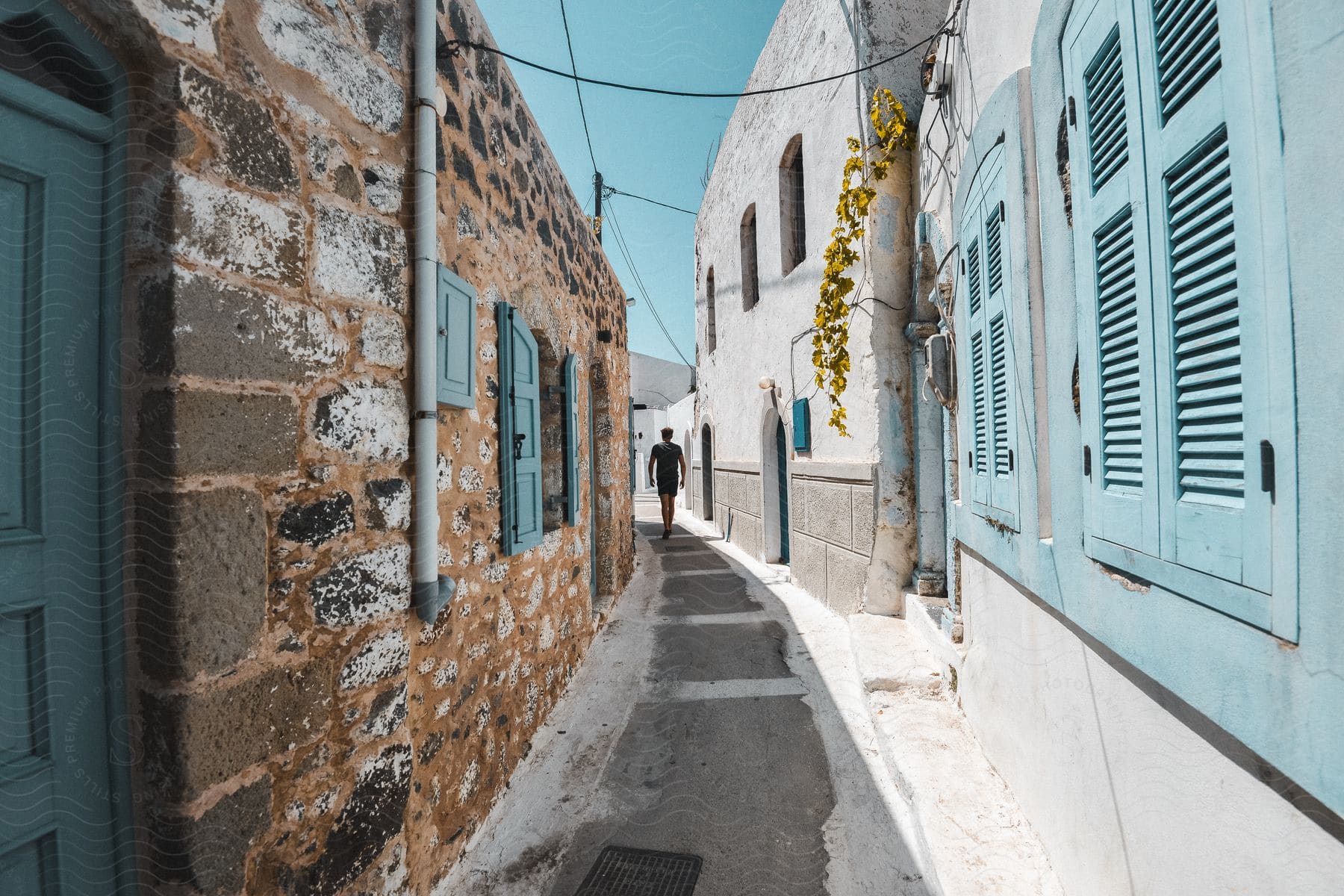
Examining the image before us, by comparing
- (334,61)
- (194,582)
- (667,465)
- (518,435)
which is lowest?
(194,582)

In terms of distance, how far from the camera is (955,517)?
3045 mm

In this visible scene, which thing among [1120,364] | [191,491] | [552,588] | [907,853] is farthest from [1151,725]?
[552,588]

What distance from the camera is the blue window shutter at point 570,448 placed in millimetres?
3686

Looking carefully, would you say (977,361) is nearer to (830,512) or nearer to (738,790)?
(738,790)

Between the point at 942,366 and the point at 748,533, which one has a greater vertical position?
the point at 942,366

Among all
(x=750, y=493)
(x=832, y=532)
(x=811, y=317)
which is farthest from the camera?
(x=750, y=493)

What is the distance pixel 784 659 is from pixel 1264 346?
3.53 metres

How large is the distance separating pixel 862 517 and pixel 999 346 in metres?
2.39

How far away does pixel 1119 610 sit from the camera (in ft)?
4.42

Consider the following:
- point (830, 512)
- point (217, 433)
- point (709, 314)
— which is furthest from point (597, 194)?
point (217, 433)

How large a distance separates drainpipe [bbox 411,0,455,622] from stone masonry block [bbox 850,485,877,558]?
10.8 feet

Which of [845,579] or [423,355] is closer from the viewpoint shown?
[423,355]

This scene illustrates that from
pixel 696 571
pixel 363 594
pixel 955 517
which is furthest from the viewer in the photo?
pixel 696 571

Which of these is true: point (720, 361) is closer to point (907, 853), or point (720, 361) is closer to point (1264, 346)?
point (907, 853)
